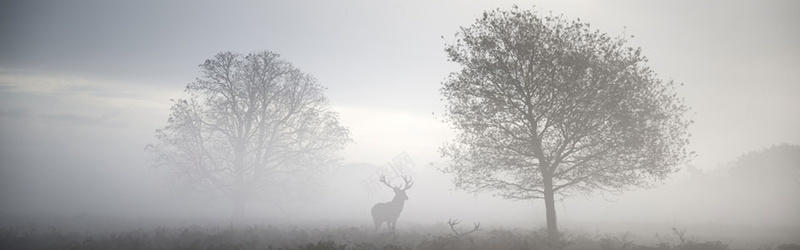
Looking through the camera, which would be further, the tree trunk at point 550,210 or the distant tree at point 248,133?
the distant tree at point 248,133

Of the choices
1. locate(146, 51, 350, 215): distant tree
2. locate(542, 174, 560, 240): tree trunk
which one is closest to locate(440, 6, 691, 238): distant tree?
locate(542, 174, 560, 240): tree trunk

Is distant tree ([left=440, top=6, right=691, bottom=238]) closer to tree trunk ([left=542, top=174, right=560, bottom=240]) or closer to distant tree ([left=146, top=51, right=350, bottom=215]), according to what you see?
tree trunk ([left=542, top=174, right=560, bottom=240])

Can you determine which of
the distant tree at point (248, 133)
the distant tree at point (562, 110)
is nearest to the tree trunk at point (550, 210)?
the distant tree at point (562, 110)

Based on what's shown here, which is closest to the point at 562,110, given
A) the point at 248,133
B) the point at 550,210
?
the point at 550,210

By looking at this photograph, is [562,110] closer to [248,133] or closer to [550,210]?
[550,210]

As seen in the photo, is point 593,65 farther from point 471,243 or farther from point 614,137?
point 471,243

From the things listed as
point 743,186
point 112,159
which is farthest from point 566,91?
point 112,159

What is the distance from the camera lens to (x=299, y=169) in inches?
1011

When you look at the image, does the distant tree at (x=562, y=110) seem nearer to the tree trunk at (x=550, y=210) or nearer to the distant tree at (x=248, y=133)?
the tree trunk at (x=550, y=210)

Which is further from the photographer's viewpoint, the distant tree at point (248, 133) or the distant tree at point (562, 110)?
the distant tree at point (248, 133)

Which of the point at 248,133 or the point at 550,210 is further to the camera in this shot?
the point at 248,133

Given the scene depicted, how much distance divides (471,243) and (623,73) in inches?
364

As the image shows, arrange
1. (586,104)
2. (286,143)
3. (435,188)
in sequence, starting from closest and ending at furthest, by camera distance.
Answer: (586,104) → (286,143) → (435,188)

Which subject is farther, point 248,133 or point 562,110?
point 248,133
